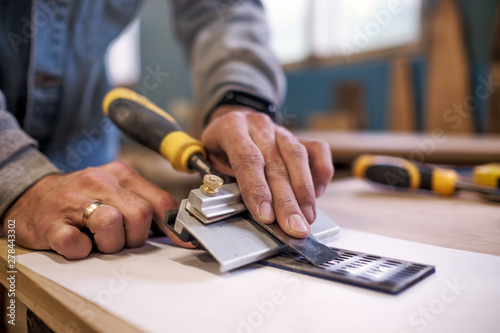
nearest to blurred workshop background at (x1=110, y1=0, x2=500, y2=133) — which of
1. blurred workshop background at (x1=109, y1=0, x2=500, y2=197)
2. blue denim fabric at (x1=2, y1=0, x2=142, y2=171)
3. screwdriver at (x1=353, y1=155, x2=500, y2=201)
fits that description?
blurred workshop background at (x1=109, y1=0, x2=500, y2=197)

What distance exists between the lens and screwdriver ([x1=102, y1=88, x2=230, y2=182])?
57cm

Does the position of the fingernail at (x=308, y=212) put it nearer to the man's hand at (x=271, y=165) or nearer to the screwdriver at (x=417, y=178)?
the man's hand at (x=271, y=165)

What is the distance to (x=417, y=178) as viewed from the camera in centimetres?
80

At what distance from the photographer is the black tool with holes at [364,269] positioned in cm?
35

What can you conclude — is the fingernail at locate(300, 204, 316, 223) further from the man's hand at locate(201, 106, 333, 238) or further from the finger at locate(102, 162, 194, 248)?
the finger at locate(102, 162, 194, 248)

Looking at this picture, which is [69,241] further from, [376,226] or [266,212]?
[376,226]

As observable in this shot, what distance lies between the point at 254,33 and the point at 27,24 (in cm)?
46

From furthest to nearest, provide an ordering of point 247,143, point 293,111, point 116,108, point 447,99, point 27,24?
point 293,111 → point 447,99 → point 27,24 → point 116,108 → point 247,143

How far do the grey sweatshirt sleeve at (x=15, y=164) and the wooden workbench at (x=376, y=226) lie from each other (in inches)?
2.6

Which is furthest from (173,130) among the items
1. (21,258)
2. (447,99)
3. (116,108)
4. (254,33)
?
(447,99)

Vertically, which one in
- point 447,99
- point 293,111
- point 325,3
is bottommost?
point 293,111

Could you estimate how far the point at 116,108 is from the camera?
64 cm

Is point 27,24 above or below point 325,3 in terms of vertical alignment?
below

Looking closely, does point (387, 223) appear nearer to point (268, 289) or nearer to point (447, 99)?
point (268, 289)
